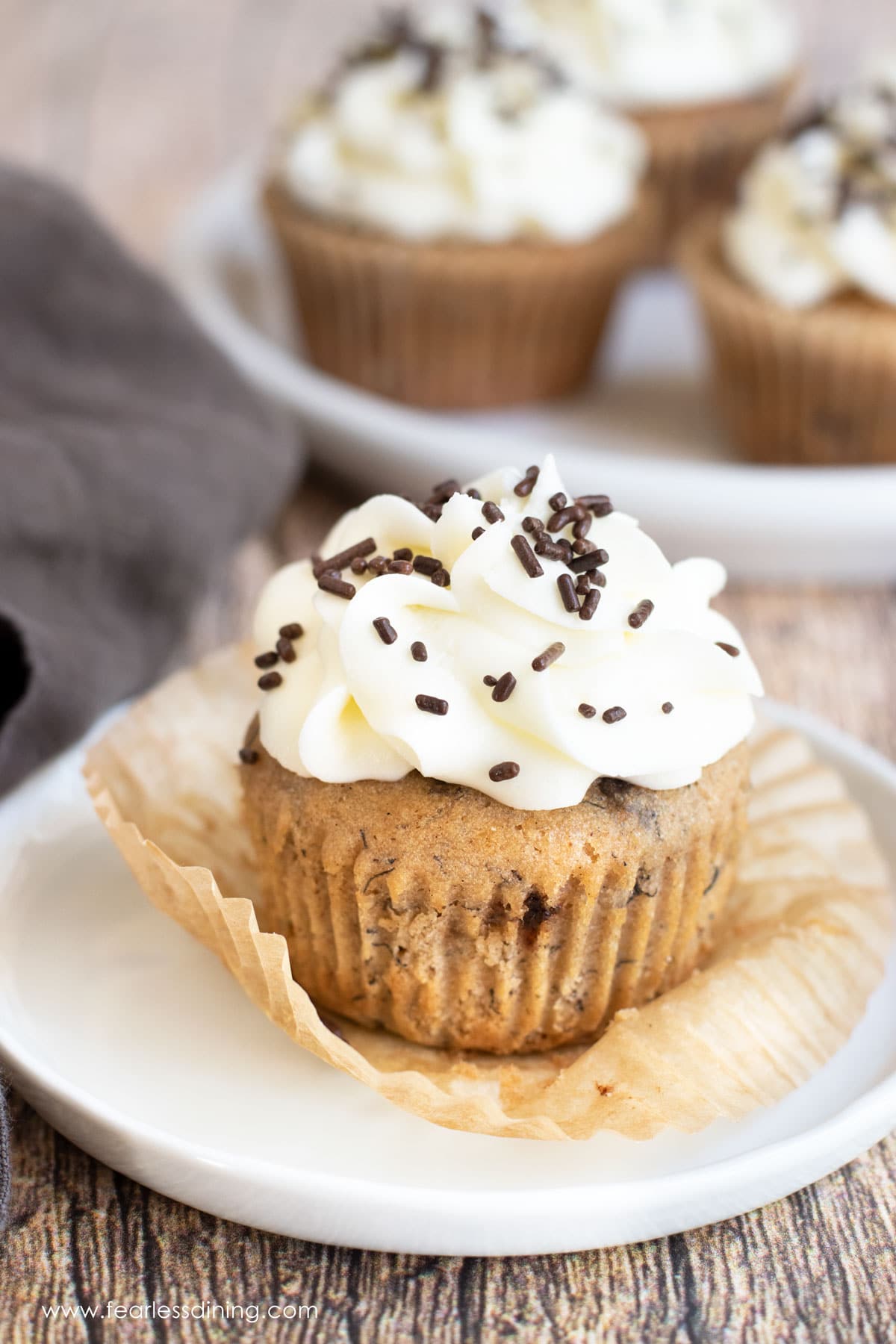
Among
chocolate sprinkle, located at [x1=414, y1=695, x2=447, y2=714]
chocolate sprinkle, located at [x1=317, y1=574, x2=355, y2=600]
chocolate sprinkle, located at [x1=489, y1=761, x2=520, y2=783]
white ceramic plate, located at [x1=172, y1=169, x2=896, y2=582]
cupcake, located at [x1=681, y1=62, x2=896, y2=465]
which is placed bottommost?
white ceramic plate, located at [x1=172, y1=169, x2=896, y2=582]

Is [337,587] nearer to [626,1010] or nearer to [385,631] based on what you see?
[385,631]

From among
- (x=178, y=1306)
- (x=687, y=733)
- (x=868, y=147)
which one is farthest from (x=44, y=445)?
(x=868, y=147)

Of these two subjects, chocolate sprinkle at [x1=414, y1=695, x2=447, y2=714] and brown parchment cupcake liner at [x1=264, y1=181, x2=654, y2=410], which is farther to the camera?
brown parchment cupcake liner at [x1=264, y1=181, x2=654, y2=410]

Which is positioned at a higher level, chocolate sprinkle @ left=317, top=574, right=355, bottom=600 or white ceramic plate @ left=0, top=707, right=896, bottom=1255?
chocolate sprinkle @ left=317, top=574, right=355, bottom=600

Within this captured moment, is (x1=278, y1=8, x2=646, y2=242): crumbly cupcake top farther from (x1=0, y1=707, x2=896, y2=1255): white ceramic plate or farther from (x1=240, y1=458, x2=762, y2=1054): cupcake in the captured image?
(x1=0, y1=707, x2=896, y2=1255): white ceramic plate

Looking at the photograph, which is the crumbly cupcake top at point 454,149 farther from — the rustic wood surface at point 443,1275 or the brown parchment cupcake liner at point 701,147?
the rustic wood surface at point 443,1275

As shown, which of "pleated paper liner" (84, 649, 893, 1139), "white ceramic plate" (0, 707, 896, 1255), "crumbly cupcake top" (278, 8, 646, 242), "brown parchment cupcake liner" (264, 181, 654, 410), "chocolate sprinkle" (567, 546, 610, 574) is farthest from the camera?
"brown parchment cupcake liner" (264, 181, 654, 410)

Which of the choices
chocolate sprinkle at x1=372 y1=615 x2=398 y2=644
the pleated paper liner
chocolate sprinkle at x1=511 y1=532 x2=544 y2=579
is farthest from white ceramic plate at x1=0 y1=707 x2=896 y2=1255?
chocolate sprinkle at x1=511 y1=532 x2=544 y2=579

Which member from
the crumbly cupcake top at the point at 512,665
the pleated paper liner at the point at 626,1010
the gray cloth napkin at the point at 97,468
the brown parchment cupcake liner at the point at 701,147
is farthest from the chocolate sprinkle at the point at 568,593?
the brown parchment cupcake liner at the point at 701,147

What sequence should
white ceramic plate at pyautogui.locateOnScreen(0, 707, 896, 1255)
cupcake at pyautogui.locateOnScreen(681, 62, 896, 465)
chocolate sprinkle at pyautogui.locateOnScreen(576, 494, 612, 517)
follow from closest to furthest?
white ceramic plate at pyautogui.locateOnScreen(0, 707, 896, 1255) < chocolate sprinkle at pyautogui.locateOnScreen(576, 494, 612, 517) < cupcake at pyautogui.locateOnScreen(681, 62, 896, 465)
